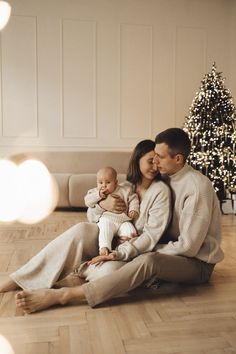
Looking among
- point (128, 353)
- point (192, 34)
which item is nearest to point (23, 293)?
point (128, 353)

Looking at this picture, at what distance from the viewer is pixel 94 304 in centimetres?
186

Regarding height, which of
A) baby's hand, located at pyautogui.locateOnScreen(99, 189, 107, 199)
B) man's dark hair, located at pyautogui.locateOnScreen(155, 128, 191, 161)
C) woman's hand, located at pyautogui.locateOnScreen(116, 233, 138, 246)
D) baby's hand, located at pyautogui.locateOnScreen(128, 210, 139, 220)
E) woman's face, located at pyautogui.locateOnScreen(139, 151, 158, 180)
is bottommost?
woman's hand, located at pyautogui.locateOnScreen(116, 233, 138, 246)

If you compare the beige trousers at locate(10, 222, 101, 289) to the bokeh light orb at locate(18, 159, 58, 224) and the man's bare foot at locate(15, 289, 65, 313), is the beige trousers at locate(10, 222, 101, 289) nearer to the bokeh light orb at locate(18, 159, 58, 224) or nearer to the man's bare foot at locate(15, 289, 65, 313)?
the man's bare foot at locate(15, 289, 65, 313)

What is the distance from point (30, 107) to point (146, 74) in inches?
76.4

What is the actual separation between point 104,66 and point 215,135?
2.19 meters

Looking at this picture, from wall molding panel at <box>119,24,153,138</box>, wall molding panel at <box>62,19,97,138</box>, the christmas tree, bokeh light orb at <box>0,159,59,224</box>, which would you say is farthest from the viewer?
wall molding panel at <box>119,24,153,138</box>

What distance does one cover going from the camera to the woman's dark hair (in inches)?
84.2

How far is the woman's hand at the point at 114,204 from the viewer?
217 cm

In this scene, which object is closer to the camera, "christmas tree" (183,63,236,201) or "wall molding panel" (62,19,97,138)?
"christmas tree" (183,63,236,201)

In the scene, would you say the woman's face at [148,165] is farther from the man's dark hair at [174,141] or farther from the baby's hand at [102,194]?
the baby's hand at [102,194]

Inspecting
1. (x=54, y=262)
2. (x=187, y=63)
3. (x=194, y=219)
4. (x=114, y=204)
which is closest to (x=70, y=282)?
(x=54, y=262)

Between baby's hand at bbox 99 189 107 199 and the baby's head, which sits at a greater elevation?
the baby's head

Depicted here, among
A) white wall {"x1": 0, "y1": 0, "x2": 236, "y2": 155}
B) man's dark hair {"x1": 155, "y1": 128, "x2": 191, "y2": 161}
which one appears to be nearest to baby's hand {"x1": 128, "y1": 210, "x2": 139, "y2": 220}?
man's dark hair {"x1": 155, "y1": 128, "x2": 191, "y2": 161}

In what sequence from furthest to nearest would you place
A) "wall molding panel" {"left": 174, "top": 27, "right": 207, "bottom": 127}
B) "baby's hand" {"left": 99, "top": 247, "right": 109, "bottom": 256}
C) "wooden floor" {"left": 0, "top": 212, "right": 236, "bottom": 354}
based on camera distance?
"wall molding panel" {"left": 174, "top": 27, "right": 207, "bottom": 127}, "baby's hand" {"left": 99, "top": 247, "right": 109, "bottom": 256}, "wooden floor" {"left": 0, "top": 212, "right": 236, "bottom": 354}
